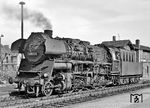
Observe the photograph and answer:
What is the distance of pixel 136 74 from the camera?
2884cm

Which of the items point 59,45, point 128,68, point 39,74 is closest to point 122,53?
point 128,68

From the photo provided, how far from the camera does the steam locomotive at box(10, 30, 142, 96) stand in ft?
52.2

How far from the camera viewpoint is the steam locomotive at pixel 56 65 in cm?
1591

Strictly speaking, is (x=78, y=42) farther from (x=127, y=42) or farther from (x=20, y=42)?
(x=127, y=42)

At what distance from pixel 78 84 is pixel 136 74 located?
1226 centimetres

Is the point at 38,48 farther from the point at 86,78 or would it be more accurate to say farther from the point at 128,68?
the point at 128,68

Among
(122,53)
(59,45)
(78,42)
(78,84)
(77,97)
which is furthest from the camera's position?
(122,53)

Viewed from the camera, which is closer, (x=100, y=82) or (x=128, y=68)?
(x=100, y=82)

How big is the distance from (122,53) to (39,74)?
458 inches

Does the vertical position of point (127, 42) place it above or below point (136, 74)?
above

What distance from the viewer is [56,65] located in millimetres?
16438

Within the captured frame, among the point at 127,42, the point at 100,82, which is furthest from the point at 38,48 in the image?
the point at 127,42

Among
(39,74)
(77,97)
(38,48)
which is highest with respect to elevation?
(38,48)

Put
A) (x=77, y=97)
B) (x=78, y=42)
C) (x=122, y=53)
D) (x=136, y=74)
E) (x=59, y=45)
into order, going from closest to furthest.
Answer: (x=77, y=97) → (x=59, y=45) → (x=78, y=42) → (x=122, y=53) → (x=136, y=74)
